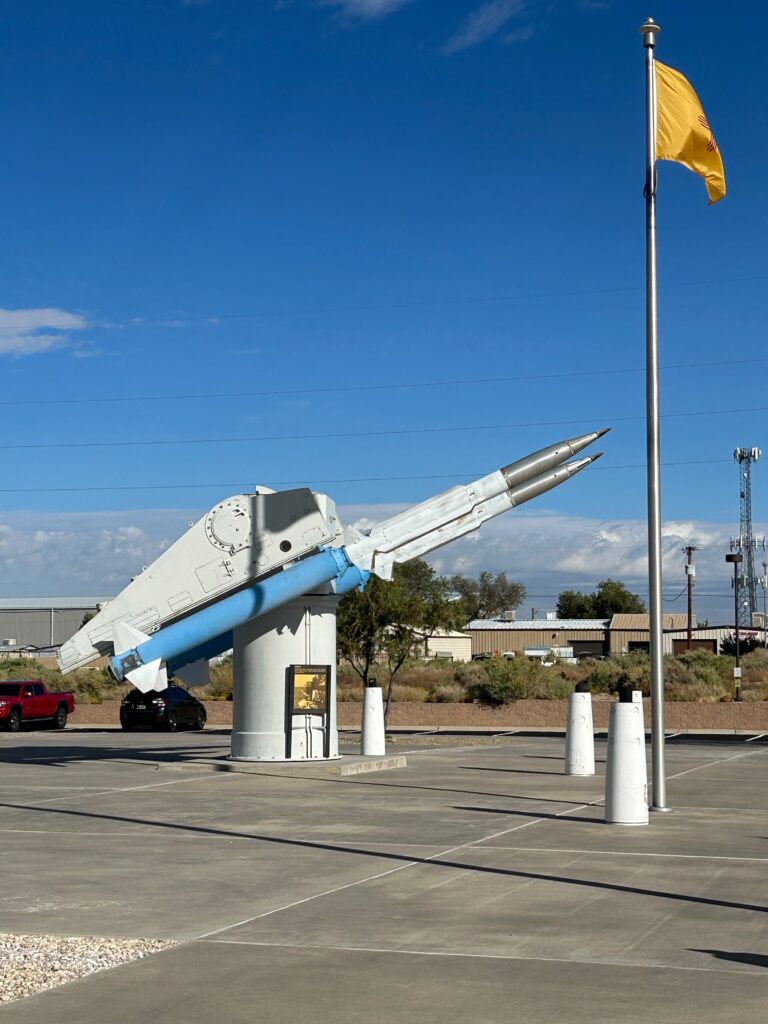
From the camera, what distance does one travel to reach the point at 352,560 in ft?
73.5

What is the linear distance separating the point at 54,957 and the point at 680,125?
13.1 m

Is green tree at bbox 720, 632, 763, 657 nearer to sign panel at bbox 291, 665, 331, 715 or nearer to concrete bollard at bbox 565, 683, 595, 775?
concrete bollard at bbox 565, 683, 595, 775

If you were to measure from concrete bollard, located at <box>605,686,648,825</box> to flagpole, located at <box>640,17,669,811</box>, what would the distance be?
0.68 metres

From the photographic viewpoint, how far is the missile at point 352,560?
68.5 ft

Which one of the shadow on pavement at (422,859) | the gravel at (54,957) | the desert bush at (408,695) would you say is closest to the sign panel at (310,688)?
the shadow on pavement at (422,859)

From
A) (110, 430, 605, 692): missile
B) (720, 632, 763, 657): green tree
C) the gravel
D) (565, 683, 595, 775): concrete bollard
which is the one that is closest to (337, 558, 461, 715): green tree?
(110, 430, 605, 692): missile

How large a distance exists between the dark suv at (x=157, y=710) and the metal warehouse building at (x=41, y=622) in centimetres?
6679

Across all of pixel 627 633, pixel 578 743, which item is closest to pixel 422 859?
pixel 578 743

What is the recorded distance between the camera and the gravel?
7.65 meters

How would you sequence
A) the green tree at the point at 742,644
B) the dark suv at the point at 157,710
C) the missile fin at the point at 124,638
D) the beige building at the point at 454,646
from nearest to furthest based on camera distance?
the missile fin at the point at 124,638, the dark suv at the point at 157,710, the green tree at the point at 742,644, the beige building at the point at 454,646

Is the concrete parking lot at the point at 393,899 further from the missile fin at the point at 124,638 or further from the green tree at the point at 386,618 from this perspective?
the green tree at the point at 386,618

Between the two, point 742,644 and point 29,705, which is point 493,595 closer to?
point 742,644

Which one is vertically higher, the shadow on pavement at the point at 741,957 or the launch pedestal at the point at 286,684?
the launch pedestal at the point at 286,684

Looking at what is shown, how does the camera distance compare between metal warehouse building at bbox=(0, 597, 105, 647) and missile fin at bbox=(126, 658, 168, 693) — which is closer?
missile fin at bbox=(126, 658, 168, 693)
